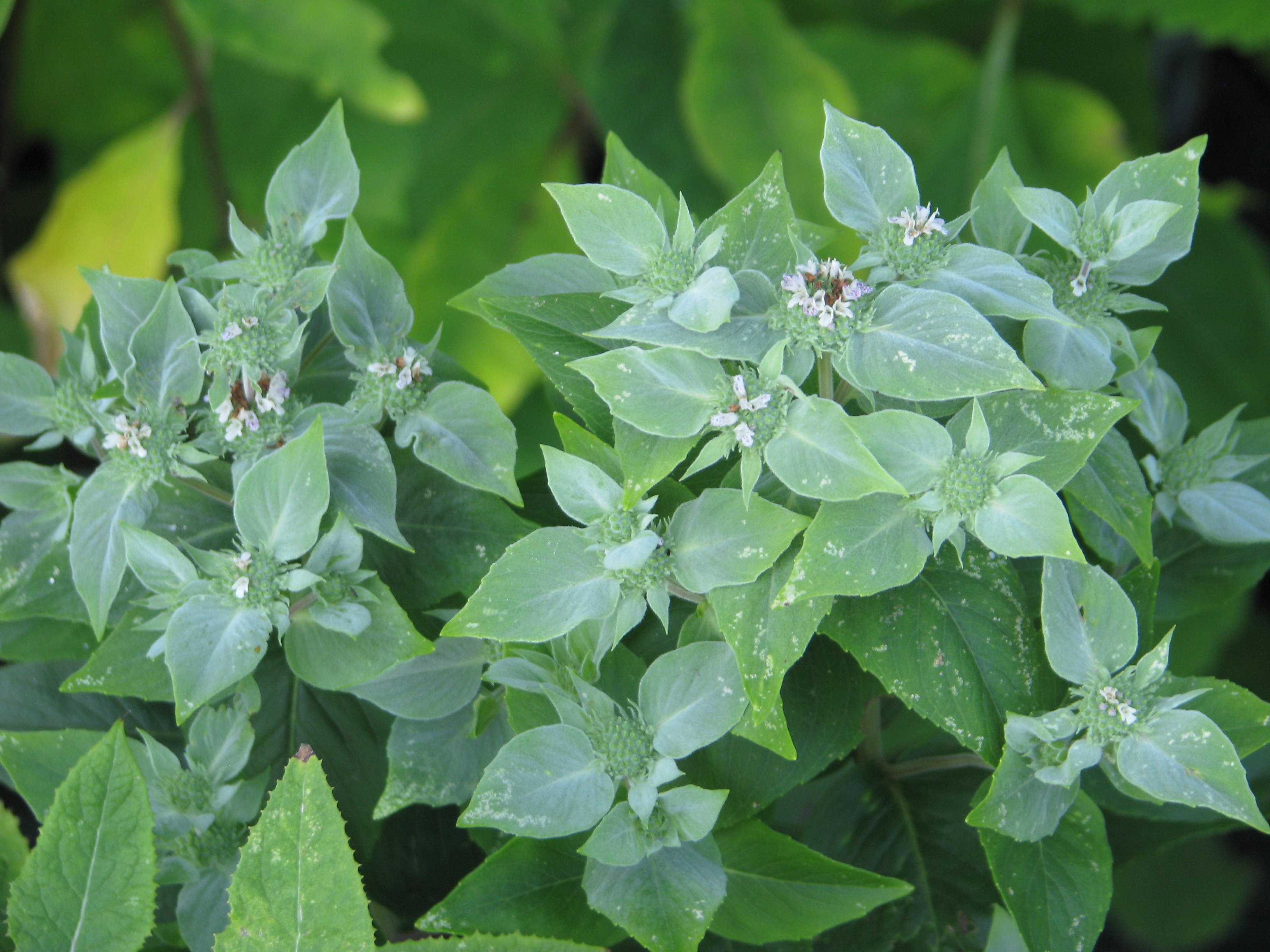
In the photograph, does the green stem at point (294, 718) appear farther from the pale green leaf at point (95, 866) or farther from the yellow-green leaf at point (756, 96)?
the yellow-green leaf at point (756, 96)

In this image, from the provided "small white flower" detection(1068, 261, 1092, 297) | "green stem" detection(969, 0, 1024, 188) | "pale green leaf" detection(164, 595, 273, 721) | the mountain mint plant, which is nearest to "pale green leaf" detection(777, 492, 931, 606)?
the mountain mint plant

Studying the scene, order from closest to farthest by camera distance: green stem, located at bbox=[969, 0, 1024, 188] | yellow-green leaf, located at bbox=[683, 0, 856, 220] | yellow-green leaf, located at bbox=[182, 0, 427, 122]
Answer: yellow-green leaf, located at bbox=[182, 0, 427, 122]
yellow-green leaf, located at bbox=[683, 0, 856, 220]
green stem, located at bbox=[969, 0, 1024, 188]

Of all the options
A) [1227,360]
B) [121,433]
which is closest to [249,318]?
[121,433]

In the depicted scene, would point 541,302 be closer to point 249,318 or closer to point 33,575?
point 249,318

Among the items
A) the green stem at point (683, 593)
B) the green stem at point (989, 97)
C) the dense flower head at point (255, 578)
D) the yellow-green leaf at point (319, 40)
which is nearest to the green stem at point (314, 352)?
the dense flower head at point (255, 578)

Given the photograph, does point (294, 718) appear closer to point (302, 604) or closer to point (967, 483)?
point (302, 604)

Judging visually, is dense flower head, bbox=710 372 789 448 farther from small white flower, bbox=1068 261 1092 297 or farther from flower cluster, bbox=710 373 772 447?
small white flower, bbox=1068 261 1092 297
